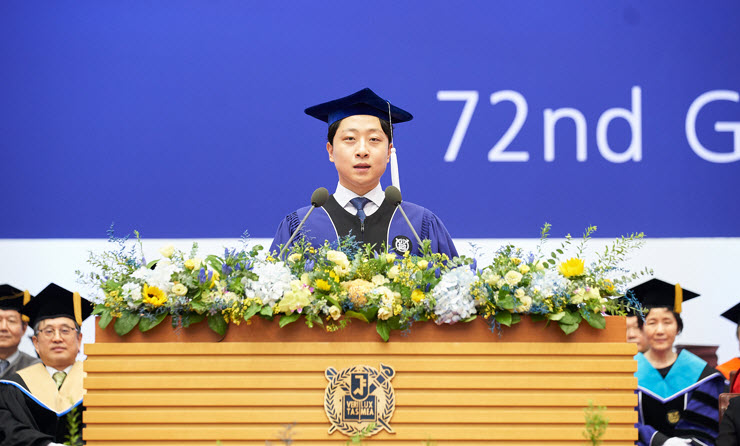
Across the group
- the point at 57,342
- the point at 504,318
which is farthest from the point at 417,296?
the point at 57,342

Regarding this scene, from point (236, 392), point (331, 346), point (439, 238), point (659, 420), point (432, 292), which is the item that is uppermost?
point (439, 238)

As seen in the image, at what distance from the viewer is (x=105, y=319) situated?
6.71 feet

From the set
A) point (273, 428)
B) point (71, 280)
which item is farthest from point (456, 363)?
point (71, 280)

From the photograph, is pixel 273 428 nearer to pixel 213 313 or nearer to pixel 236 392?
pixel 236 392

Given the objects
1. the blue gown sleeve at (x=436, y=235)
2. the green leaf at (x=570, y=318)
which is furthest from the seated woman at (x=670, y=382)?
the green leaf at (x=570, y=318)

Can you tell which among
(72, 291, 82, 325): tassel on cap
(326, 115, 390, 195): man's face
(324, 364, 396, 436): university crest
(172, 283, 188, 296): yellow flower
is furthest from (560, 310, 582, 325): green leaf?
(72, 291, 82, 325): tassel on cap

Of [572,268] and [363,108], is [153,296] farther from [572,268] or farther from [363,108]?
[363,108]

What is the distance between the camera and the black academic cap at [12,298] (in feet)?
14.6

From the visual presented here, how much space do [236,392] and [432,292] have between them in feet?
2.02

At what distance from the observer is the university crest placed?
6.49 feet

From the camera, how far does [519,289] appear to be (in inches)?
79.9

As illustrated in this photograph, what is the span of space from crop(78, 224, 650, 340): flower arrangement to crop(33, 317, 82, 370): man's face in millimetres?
2098

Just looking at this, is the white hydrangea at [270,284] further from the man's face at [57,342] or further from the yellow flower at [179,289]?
the man's face at [57,342]

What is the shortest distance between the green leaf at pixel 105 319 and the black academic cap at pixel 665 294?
334cm
